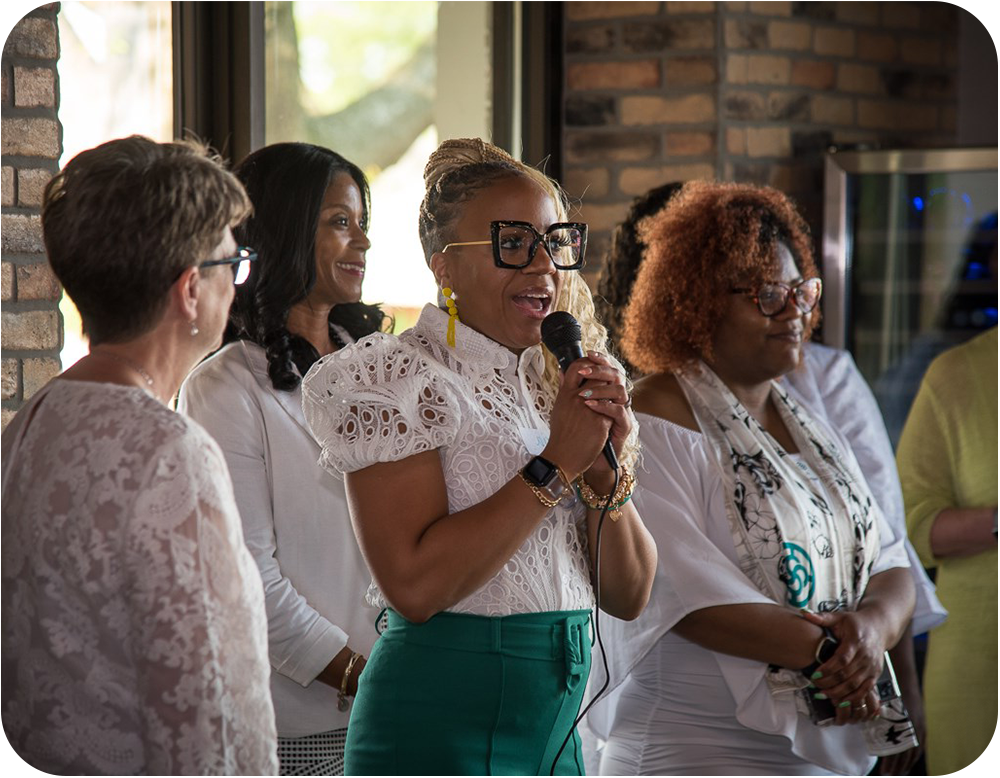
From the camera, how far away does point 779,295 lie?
8.41 feet

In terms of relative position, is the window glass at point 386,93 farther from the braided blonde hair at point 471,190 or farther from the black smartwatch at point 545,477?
the black smartwatch at point 545,477

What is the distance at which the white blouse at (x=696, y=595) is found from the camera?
2.30 m

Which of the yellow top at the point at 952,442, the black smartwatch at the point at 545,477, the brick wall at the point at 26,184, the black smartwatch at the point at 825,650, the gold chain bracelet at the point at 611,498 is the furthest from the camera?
the yellow top at the point at 952,442

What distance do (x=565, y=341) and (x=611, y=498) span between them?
24cm

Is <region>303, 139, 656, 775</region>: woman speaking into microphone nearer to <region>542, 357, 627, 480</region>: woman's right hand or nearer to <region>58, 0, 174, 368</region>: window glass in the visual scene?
<region>542, 357, 627, 480</region>: woman's right hand

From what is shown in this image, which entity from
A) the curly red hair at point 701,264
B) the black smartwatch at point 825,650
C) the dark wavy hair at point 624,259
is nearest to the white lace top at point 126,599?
the black smartwatch at point 825,650

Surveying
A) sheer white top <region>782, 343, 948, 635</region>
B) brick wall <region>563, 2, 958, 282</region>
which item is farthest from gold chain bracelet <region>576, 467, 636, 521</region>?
brick wall <region>563, 2, 958, 282</region>

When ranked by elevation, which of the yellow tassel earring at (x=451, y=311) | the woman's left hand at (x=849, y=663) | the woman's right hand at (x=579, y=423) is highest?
the yellow tassel earring at (x=451, y=311)

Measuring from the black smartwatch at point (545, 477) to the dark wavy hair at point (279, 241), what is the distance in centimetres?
80

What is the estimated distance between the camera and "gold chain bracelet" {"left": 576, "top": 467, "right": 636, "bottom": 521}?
Answer: 1808 mm

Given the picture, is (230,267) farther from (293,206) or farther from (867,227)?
(867,227)

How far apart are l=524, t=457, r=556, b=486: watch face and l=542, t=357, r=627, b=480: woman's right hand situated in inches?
0.5

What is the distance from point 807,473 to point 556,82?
206 centimetres

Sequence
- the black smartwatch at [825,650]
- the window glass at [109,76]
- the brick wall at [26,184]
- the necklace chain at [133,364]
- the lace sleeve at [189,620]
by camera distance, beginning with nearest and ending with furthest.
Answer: the lace sleeve at [189,620]
the necklace chain at [133,364]
the black smartwatch at [825,650]
the brick wall at [26,184]
the window glass at [109,76]
